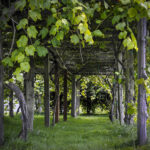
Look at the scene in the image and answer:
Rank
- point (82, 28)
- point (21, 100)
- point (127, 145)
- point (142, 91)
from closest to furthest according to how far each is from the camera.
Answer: point (82, 28)
point (142, 91)
point (127, 145)
point (21, 100)

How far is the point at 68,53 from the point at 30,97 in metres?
3.67

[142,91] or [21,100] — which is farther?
[21,100]

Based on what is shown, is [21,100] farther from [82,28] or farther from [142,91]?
[82,28]

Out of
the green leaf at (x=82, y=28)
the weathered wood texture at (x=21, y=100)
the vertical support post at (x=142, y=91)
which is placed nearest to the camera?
the green leaf at (x=82, y=28)

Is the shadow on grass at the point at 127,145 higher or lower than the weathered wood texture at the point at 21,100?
lower

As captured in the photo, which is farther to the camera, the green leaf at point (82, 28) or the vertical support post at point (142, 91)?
the vertical support post at point (142, 91)

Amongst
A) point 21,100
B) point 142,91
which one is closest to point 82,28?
point 142,91

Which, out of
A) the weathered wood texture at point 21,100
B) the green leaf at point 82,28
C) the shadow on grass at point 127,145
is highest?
the green leaf at point 82,28

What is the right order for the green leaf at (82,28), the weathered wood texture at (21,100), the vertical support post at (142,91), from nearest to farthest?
the green leaf at (82,28) < the vertical support post at (142,91) < the weathered wood texture at (21,100)

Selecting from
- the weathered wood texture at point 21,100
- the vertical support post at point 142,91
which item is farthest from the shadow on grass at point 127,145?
the weathered wood texture at point 21,100

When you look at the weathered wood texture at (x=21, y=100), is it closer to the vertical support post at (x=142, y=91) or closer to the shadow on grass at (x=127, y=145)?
the shadow on grass at (x=127, y=145)

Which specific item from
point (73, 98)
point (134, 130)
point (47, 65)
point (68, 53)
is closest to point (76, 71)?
point (73, 98)

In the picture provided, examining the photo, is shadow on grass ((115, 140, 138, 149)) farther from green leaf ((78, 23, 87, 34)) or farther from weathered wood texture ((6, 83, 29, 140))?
green leaf ((78, 23, 87, 34))

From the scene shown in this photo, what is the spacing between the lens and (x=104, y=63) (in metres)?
12.9
